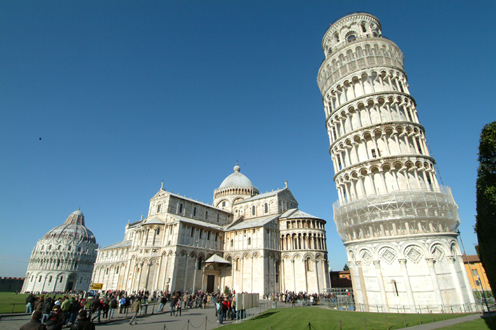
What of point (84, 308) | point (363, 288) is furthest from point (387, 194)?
point (84, 308)

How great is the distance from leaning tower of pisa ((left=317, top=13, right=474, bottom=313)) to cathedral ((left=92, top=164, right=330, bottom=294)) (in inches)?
644

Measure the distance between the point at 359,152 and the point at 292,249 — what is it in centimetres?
2180

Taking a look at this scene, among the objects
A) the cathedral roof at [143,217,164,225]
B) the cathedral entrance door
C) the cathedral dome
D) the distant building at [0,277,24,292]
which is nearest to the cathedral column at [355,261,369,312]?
the cathedral entrance door

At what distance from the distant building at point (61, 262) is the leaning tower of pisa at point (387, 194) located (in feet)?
285

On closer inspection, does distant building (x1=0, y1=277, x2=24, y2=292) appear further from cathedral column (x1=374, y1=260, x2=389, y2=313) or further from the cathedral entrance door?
cathedral column (x1=374, y1=260, x2=389, y2=313)

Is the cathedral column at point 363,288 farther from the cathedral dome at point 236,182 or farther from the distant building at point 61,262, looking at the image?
the distant building at point 61,262

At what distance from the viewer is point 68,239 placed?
80.4m

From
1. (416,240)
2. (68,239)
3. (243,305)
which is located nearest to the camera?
(243,305)

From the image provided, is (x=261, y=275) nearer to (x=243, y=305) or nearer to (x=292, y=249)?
(x=292, y=249)

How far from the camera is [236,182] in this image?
2203 inches

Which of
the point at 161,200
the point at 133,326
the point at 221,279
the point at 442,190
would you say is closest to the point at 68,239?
the point at 161,200

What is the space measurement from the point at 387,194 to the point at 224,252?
28680 millimetres

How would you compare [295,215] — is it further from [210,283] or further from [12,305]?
[12,305]

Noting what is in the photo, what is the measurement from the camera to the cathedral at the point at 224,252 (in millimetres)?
35312
